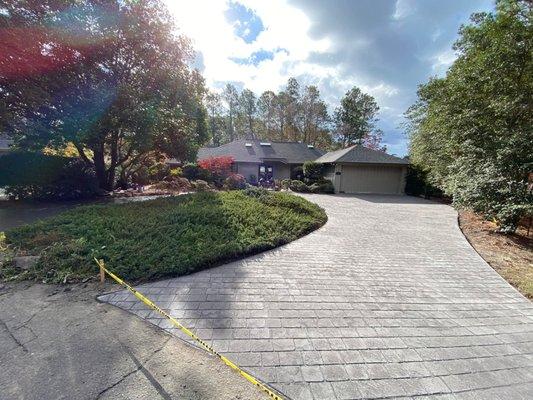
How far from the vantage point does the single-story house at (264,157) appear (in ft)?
77.8

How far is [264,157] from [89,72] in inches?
598

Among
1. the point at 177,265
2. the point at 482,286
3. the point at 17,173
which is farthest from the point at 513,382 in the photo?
the point at 17,173

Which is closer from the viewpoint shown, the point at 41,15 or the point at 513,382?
the point at 513,382

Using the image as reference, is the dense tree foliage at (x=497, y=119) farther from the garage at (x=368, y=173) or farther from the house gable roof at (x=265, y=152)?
the house gable roof at (x=265, y=152)

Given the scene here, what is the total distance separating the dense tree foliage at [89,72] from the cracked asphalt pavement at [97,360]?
8771 millimetres

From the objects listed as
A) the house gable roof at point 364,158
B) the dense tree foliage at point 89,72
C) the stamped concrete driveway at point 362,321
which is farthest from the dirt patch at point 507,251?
the dense tree foliage at point 89,72

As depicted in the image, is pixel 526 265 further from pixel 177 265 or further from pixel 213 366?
pixel 177 265

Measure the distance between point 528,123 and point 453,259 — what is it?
5.53 meters

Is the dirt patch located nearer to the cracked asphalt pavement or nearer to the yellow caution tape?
the yellow caution tape

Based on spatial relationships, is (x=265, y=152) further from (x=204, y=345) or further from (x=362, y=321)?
(x=204, y=345)

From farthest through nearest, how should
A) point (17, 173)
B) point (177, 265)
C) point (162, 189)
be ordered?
point (162, 189)
point (17, 173)
point (177, 265)

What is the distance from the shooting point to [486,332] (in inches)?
134

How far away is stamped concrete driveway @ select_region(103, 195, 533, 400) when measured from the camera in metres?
2.48

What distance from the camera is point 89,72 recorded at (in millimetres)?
10836
